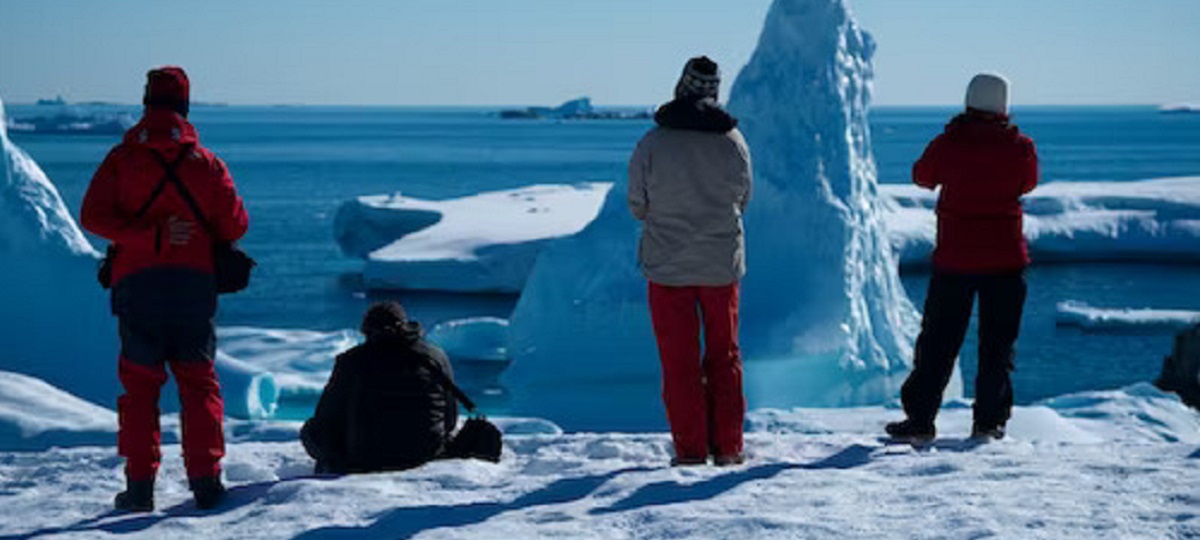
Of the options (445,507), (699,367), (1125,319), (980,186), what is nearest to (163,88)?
(445,507)

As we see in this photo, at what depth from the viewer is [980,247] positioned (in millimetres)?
4082

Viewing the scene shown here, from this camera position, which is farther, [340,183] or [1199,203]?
[340,183]

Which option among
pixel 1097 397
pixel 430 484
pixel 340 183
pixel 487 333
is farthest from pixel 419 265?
pixel 340 183

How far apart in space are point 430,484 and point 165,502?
0.74 m

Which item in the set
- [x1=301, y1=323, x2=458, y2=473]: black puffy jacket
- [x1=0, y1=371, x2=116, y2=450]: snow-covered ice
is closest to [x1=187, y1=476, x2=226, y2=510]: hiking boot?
[x1=301, y1=323, x2=458, y2=473]: black puffy jacket

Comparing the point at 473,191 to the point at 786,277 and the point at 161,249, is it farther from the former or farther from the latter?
the point at 161,249

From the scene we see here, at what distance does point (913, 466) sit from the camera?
12.8 feet

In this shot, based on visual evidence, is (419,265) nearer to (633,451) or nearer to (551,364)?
(551,364)

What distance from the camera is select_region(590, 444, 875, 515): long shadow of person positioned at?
3.51 metres

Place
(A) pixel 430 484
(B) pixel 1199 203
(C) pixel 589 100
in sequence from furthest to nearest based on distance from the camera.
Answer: (C) pixel 589 100 < (B) pixel 1199 203 < (A) pixel 430 484

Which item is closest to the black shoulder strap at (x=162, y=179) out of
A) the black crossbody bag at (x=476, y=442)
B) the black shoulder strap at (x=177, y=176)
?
the black shoulder strap at (x=177, y=176)

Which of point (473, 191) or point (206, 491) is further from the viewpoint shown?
point (473, 191)

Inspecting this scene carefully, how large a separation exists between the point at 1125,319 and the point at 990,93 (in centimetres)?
1461

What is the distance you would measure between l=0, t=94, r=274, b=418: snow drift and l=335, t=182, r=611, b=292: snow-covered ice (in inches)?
387
